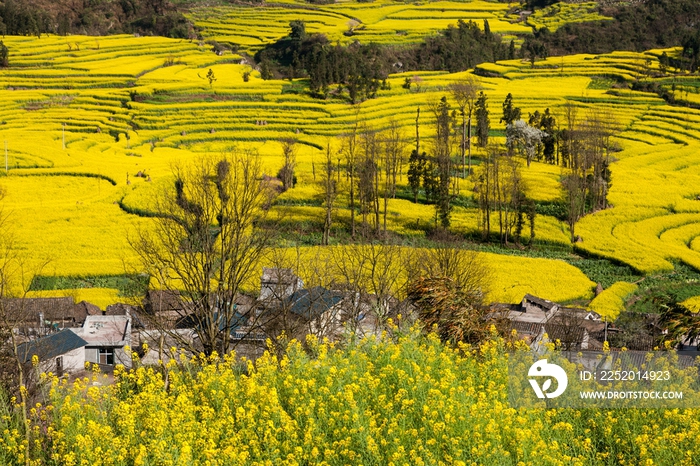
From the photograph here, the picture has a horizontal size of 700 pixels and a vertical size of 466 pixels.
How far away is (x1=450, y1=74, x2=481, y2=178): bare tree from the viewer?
6454cm

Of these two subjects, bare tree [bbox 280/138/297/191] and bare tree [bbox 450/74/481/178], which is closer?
bare tree [bbox 280/138/297/191]

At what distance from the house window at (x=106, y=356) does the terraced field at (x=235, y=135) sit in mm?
5277

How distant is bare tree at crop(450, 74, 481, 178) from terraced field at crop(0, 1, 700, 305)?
2713 millimetres

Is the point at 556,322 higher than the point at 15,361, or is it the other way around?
the point at 15,361

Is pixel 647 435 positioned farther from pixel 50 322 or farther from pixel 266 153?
pixel 266 153

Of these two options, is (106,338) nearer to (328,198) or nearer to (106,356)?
(106,356)

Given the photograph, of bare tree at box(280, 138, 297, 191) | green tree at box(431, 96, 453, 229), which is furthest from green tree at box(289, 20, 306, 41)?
bare tree at box(280, 138, 297, 191)

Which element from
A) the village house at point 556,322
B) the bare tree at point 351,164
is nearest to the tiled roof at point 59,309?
the village house at point 556,322

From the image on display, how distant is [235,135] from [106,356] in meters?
43.3

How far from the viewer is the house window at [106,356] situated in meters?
34.2

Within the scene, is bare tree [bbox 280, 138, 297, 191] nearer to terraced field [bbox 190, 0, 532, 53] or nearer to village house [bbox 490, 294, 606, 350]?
village house [bbox 490, 294, 606, 350]

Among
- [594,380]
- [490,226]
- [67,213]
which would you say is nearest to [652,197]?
[490,226]

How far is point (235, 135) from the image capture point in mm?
75500

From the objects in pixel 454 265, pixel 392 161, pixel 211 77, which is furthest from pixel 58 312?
pixel 211 77
